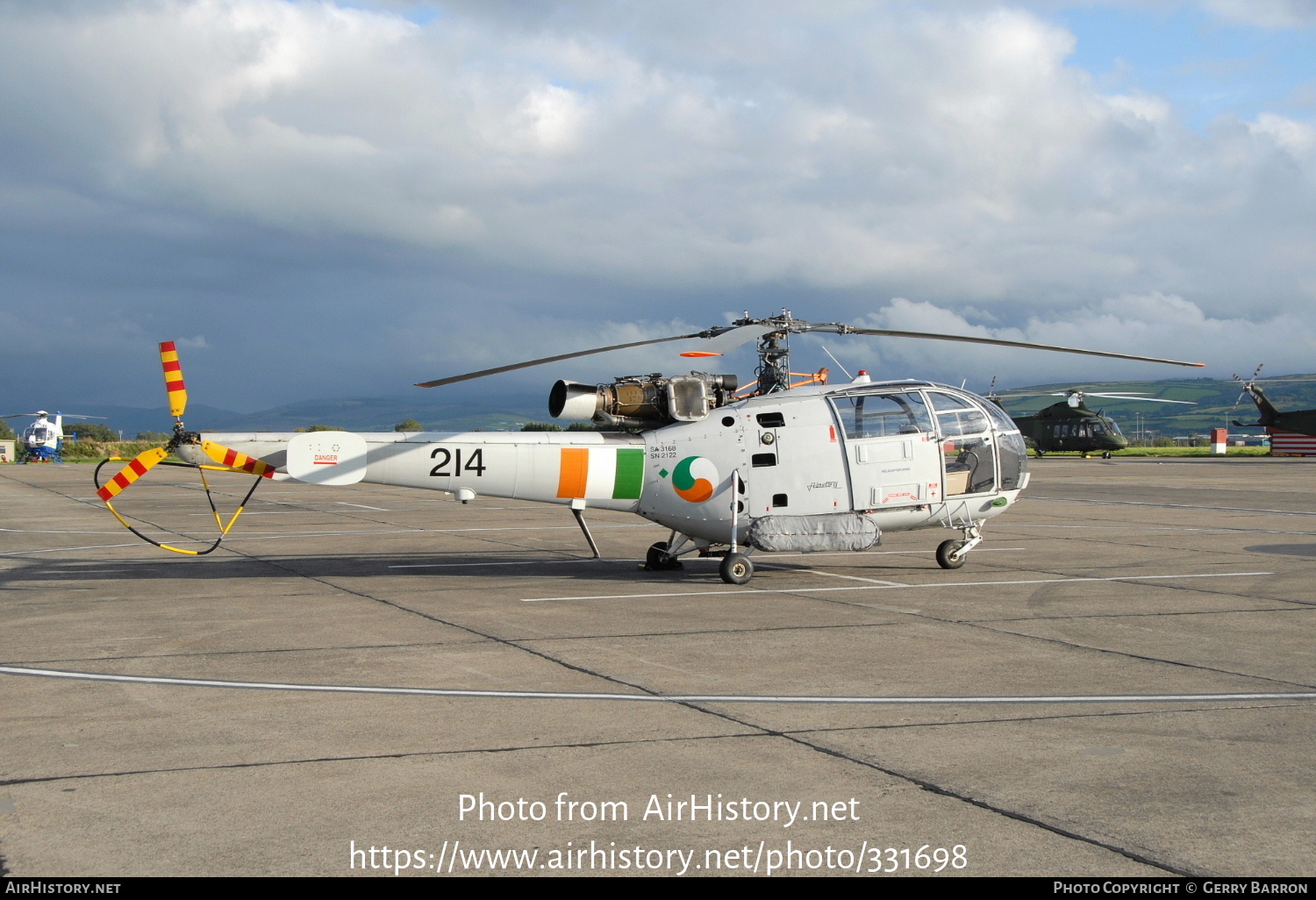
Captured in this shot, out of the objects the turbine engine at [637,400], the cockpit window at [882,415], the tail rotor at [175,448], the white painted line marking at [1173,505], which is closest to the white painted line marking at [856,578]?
the cockpit window at [882,415]

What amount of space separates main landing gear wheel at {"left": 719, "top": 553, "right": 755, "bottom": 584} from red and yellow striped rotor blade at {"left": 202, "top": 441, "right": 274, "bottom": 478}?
659cm

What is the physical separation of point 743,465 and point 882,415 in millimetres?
2277

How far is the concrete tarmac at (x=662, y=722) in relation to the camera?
535cm

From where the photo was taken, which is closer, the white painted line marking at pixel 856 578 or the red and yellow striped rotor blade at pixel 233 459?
the red and yellow striped rotor blade at pixel 233 459

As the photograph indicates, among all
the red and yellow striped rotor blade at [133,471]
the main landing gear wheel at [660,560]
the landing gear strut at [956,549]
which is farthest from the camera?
the main landing gear wheel at [660,560]

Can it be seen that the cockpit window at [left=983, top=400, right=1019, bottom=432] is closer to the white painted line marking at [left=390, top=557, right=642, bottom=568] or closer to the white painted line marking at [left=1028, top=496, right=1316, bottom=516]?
the white painted line marking at [left=390, top=557, right=642, bottom=568]

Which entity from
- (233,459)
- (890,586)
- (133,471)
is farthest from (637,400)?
(133,471)

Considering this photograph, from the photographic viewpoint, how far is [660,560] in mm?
16750

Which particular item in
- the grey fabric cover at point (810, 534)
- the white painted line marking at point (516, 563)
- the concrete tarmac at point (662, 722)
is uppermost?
the grey fabric cover at point (810, 534)

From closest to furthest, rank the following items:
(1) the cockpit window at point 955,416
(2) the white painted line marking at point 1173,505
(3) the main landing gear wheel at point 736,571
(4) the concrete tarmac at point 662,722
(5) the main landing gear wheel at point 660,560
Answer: (4) the concrete tarmac at point 662,722, (3) the main landing gear wheel at point 736,571, (1) the cockpit window at point 955,416, (5) the main landing gear wheel at point 660,560, (2) the white painted line marking at point 1173,505

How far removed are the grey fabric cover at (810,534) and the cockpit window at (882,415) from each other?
1.42 metres

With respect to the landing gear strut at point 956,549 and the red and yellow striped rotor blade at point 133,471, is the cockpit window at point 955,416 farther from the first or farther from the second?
the red and yellow striped rotor blade at point 133,471

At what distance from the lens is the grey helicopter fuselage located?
15.3 m

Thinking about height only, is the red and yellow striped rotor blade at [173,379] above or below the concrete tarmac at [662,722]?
above
